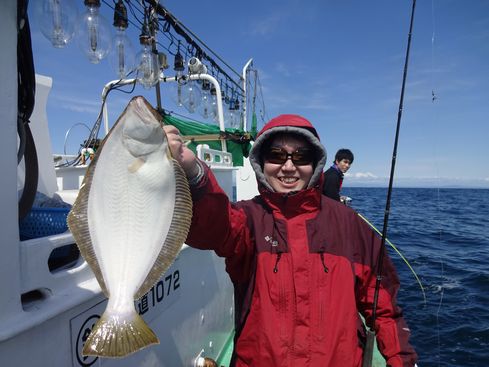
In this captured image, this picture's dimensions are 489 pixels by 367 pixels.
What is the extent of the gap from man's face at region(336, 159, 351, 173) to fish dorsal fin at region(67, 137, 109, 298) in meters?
6.40

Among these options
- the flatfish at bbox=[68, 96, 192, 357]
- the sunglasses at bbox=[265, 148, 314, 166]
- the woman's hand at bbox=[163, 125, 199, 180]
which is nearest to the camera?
the flatfish at bbox=[68, 96, 192, 357]

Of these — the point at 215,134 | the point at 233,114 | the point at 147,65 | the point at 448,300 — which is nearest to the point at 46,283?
the point at 147,65

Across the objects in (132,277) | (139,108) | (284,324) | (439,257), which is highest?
(139,108)

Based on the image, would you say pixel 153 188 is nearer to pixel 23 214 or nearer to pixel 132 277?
pixel 132 277

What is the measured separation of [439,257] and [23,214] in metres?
11.4

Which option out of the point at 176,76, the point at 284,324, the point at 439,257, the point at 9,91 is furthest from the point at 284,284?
the point at 439,257

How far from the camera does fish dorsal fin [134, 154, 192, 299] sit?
1295 mm

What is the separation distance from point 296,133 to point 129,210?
1.25 metres

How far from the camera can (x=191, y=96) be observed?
657cm

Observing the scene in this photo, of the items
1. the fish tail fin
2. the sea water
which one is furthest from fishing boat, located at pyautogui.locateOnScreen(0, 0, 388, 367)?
the sea water

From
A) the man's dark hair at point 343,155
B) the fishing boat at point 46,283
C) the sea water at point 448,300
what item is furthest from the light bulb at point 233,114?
the fishing boat at point 46,283

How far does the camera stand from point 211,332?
3.86 m

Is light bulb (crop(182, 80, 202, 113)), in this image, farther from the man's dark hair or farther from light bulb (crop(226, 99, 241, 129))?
the man's dark hair

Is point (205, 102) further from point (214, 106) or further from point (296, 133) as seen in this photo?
point (296, 133)
